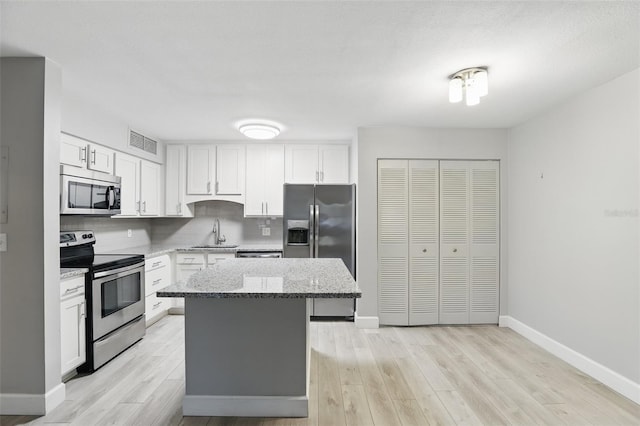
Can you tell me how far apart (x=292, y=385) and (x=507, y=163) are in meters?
3.50

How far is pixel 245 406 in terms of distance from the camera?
2.12 m

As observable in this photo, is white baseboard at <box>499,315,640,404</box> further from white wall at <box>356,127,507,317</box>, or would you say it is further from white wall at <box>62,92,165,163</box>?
white wall at <box>62,92,165,163</box>

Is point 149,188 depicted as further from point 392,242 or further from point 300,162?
point 392,242

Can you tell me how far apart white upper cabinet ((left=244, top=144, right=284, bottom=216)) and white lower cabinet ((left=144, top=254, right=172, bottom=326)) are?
1231 mm

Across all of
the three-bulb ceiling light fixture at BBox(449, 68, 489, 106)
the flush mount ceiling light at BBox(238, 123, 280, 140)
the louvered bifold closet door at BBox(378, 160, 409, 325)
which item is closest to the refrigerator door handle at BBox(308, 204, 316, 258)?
the louvered bifold closet door at BBox(378, 160, 409, 325)

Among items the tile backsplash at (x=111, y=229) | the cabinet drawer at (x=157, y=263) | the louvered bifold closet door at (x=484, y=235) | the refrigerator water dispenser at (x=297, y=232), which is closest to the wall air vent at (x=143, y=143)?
the tile backsplash at (x=111, y=229)

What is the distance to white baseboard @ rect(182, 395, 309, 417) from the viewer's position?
83.4 inches

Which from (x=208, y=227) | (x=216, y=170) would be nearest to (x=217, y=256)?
(x=208, y=227)

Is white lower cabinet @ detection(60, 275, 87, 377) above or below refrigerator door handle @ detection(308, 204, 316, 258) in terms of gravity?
below

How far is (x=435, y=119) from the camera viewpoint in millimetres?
3572

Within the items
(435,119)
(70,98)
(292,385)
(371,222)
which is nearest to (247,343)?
(292,385)

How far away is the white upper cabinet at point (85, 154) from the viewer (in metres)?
2.86

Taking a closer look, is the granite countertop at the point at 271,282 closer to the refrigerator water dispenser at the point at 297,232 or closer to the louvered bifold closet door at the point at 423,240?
the refrigerator water dispenser at the point at 297,232

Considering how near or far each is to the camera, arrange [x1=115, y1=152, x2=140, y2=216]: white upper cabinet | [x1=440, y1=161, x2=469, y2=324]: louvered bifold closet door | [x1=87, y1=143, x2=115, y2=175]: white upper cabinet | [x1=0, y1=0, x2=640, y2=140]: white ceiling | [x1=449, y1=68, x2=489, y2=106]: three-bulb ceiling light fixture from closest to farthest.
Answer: [x1=0, y1=0, x2=640, y2=140]: white ceiling
[x1=449, y1=68, x2=489, y2=106]: three-bulb ceiling light fixture
[x1=87, y1=143, x2=115, y2=175]: white upper cabinet
[x1=115, y1=152, x2=140, y2=216]: white upper cabinet
[x1=440, y1=161, x2=469, y2=324]: louvered bifold closet door
